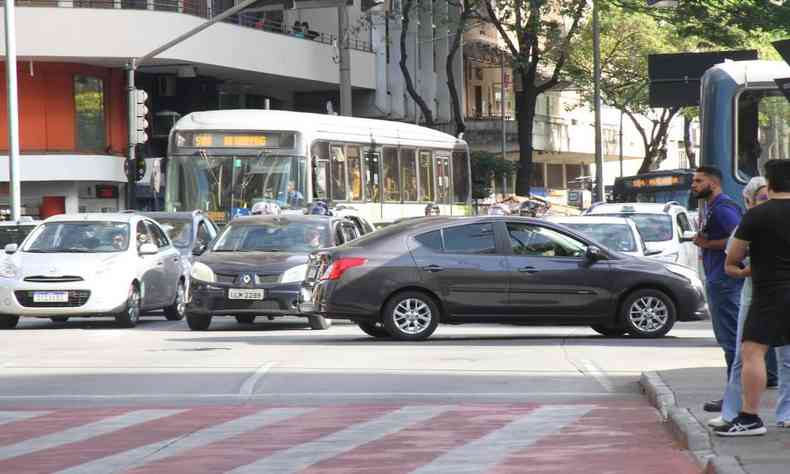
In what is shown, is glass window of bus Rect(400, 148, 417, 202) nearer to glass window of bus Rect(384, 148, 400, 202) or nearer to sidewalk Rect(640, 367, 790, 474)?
glass window of bus Rect(384, 148, 400, 202)

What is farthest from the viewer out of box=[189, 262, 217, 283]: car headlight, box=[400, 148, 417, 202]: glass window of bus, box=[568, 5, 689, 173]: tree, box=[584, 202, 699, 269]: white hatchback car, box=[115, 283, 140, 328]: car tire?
box=[568, 5, 689, 173]: tree

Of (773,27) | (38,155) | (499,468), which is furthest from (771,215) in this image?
(38,155)

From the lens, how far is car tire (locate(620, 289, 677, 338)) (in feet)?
68.2

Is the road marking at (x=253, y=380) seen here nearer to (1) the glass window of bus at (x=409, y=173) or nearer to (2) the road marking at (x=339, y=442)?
(2) the road marking at (x=339, y=442)

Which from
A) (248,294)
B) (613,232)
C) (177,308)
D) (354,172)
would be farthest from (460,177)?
(248,294)

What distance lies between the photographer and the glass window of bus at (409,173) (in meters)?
Answer: 38.8

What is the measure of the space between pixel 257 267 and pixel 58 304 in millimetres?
3045

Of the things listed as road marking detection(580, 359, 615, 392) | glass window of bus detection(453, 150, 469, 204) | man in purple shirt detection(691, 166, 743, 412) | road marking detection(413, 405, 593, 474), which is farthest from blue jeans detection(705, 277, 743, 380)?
glass window of bus detection(453, 150, 469, 204)

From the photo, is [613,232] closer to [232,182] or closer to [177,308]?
[177,308]

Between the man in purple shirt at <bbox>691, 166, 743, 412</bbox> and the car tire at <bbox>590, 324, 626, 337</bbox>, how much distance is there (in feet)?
27.2

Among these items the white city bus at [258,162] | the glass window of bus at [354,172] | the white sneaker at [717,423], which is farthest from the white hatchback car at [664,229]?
the white sneaker at [717,423]

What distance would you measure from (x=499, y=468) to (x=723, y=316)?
10.6ft

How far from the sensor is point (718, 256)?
12.7 metres

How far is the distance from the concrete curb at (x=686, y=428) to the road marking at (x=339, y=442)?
1566mm
